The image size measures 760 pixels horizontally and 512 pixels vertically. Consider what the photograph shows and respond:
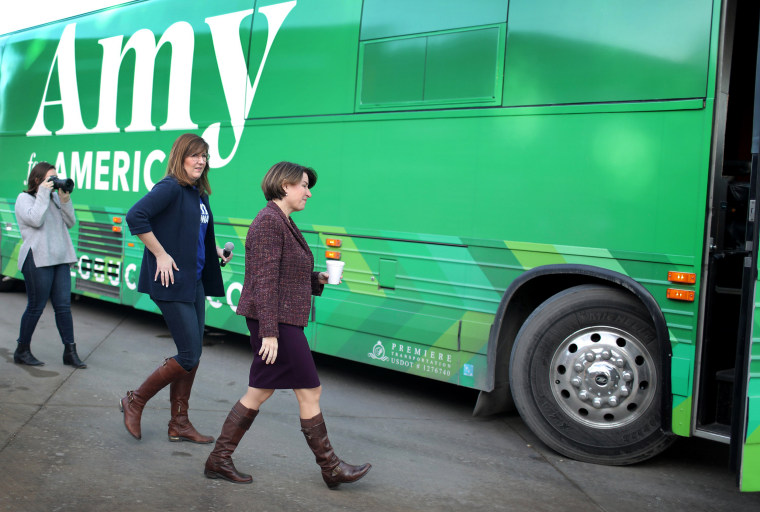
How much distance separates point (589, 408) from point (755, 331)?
1463mm

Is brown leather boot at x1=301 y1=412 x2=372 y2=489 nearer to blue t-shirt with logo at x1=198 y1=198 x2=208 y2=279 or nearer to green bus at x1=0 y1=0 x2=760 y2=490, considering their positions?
blue t-shirt with logo at x1=198 y1=198 x2=208 y2=279

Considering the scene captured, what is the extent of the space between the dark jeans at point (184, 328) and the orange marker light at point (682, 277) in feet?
9.44

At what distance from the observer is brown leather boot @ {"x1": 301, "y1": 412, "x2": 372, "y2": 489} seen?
4102 millimetres

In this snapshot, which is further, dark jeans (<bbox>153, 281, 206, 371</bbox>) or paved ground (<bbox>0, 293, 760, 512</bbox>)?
dark jeans (<bbox>153, 281, 206, 371</bbox>)

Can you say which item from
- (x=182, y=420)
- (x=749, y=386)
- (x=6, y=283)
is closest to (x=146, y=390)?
(x=182, y=420)

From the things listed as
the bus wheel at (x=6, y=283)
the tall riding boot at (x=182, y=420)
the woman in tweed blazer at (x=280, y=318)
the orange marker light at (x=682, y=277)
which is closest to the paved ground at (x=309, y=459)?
the tall riding boot at (x=182, y=420)

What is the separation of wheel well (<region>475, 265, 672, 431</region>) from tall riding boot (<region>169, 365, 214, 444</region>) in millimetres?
2004

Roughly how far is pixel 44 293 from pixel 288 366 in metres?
3.57

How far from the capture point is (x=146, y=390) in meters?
4.88

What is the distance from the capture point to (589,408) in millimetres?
5047

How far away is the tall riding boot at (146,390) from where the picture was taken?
478 cm

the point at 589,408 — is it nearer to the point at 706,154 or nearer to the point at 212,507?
the point at 706,154

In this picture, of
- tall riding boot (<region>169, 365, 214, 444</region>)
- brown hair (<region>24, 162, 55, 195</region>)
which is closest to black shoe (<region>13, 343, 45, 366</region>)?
brown hair (<region>24, 162, 55, 195</region>)

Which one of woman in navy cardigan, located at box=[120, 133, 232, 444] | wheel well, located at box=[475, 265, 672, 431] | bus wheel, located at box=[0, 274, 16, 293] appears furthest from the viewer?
bus wheel, located at box=[0, 274, 16, 293]
